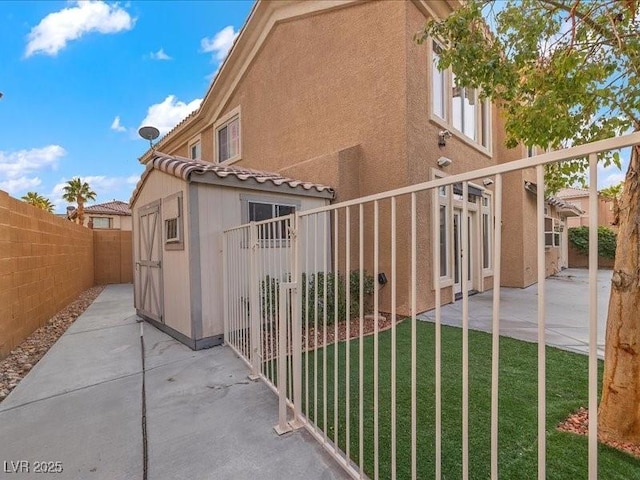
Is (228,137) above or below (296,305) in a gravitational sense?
above

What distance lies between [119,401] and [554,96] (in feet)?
18.5

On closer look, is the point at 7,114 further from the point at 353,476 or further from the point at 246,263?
the point at 353,476

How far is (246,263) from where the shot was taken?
4.24 metres

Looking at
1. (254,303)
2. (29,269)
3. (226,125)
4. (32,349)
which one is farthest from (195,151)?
(254,303)

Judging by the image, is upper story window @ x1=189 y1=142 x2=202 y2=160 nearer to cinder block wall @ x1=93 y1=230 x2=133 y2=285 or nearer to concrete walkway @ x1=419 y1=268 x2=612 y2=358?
cinder block wall @ x1=93 y1=230 x2=133 y2=285

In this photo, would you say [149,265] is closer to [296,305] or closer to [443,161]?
[296,305]

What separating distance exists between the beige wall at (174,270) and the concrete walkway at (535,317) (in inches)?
168

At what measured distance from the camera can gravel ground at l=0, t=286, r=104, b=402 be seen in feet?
13.4

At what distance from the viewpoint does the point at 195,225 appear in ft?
16.5

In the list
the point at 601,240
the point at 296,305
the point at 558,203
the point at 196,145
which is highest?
the point at 196,145

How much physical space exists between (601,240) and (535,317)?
512 inches

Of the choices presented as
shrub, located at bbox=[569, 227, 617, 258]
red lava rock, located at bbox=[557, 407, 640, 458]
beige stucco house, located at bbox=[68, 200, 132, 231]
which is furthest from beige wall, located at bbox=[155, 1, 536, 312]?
beige stucco house, located at bbox=[68, 200, 132, 231]

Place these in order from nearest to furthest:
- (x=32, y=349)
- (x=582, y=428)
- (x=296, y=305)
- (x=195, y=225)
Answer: (x=582, y=428) < (x=296, y=305) < (x=195, y=225) < (x=32, y=349)

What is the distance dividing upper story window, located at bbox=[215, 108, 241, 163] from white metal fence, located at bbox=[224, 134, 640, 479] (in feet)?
24.7
